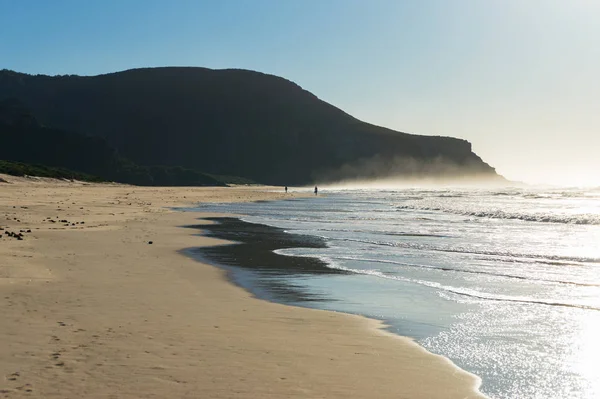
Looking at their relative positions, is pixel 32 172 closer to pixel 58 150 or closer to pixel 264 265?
pixel 58 150

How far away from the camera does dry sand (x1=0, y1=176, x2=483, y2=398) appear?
266 inches

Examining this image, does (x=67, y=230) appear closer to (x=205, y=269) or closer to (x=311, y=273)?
(x=205, y=269)

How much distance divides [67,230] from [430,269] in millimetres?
16690

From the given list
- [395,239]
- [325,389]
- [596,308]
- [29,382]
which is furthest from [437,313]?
[395,239]

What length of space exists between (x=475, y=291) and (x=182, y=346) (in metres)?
8.33

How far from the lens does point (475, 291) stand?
1423 cm

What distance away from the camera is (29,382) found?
6.58 metres

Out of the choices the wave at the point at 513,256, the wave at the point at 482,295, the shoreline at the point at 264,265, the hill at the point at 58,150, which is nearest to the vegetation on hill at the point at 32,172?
the hill at the point at 58,150

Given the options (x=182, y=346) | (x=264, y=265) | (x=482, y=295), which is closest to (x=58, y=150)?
(x=264, y=265)

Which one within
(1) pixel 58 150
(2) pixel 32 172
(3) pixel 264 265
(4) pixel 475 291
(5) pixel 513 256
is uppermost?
(1) pixel 58 150

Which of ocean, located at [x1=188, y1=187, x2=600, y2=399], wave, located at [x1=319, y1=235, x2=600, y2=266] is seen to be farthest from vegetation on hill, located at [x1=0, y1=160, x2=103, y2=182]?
wave, located at [x1=319, y1=235, x2=600, y2=266]

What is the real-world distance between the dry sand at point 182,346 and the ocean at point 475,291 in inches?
33.2

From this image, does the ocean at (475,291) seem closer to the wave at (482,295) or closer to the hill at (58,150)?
the wave at (482,295)

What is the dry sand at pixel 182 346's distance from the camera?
6762 millimetres
